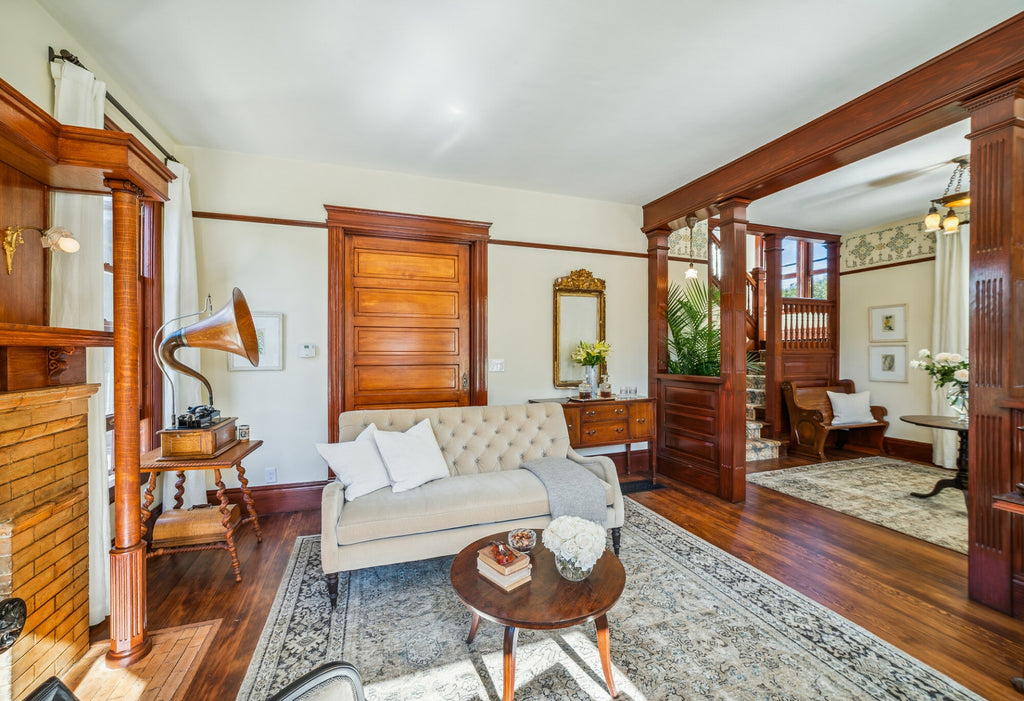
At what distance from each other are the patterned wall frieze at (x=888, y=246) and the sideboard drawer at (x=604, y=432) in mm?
4330

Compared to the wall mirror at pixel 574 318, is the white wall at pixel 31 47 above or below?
above

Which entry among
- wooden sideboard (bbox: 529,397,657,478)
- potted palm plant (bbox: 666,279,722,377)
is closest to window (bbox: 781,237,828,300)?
potted palm plant (bbox: 666,279,722,377)

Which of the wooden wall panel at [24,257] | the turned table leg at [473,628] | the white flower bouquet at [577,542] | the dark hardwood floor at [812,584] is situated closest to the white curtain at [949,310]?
the dark hardwood floor at [812,584]

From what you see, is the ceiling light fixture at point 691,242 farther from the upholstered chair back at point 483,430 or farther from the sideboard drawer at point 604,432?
the upholstered chair back at point 483,430

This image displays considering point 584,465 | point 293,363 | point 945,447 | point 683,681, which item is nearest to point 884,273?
point 945,447

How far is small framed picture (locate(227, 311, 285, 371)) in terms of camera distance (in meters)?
3.46

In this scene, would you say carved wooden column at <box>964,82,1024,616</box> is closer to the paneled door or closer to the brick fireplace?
the paneled door

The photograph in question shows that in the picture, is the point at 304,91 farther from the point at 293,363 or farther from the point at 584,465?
the point at 584,465

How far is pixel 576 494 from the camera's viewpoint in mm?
2586

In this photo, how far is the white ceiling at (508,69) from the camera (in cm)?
201

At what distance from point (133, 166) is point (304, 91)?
1.19 metres

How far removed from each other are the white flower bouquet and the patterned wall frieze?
231 inches

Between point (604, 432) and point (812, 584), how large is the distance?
6.30 ft

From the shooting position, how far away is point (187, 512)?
268cm
